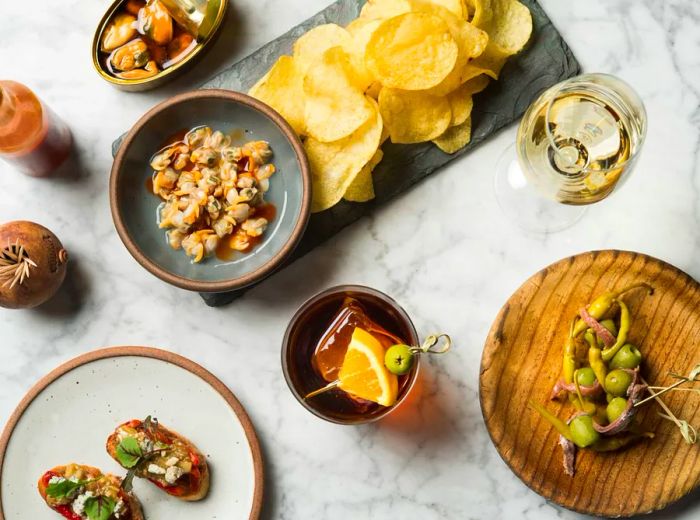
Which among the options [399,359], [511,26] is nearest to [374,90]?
[511,26]

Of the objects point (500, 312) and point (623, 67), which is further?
point (623, 67)

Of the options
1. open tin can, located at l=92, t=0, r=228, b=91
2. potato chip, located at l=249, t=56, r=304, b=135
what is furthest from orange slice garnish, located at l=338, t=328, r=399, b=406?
open tin can, located at l=92, t=0, r=228, b=91

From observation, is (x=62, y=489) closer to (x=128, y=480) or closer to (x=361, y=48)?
(x=128, y=480)

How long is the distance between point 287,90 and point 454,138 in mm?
315

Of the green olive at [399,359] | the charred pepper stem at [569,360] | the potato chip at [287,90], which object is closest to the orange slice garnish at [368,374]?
the green olive at [399,359]

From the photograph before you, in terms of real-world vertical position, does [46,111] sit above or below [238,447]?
above

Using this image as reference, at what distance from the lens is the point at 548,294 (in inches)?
57.6

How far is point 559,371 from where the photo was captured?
1.47m

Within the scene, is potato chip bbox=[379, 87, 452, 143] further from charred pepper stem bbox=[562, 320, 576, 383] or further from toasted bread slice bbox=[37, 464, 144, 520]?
toasted bread slice bbox=[37, 464, 144, 520]

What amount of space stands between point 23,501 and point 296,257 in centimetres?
67

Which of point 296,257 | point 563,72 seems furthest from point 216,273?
point 563,72

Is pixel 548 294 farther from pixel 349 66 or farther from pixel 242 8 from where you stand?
pixel 242 8

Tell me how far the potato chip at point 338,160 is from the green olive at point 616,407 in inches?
22.9

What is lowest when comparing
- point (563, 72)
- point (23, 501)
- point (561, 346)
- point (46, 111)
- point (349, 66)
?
point (561, 346)
